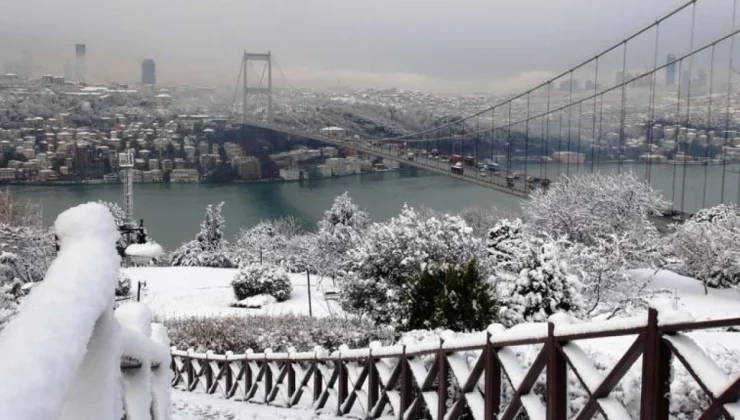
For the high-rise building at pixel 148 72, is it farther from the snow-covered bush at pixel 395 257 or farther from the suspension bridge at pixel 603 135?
the snow-covered bush at pixel 395 257

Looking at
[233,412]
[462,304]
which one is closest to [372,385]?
[233,412]

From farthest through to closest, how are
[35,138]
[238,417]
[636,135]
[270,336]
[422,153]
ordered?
[35,138] → [422,153] → [636,135] → [270,336] → [238,417]

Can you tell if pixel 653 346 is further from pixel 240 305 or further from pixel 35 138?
pixel 35 138

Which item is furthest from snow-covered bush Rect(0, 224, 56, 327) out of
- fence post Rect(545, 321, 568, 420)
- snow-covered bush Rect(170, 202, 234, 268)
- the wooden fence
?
fence post Rect(545, 321, 568, 420)

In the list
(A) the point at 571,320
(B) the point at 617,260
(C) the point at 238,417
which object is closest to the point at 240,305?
(B) the point at 617,260

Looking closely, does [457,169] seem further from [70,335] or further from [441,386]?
[70,335]

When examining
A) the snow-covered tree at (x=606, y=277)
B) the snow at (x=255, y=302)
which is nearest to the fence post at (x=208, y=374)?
the snow-covered tree at (x=606, y=277)

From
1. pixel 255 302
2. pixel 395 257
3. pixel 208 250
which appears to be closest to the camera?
pixel 395 257
